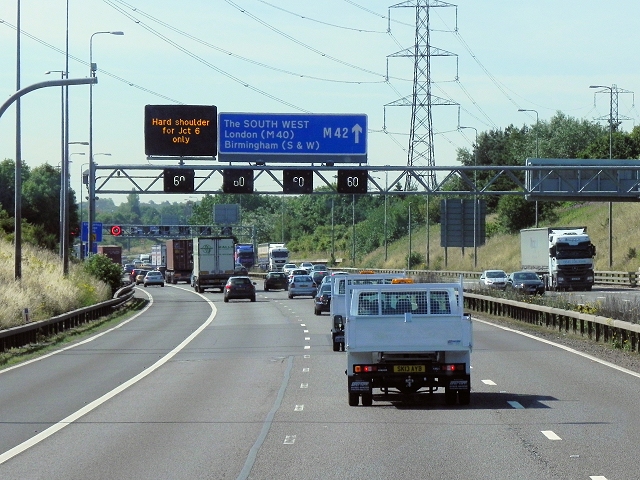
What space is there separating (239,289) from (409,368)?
46.5 m

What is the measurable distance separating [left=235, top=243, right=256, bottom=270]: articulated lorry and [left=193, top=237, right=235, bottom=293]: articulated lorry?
2211 inches

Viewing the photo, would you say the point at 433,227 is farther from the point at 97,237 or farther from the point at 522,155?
the point at 97,237

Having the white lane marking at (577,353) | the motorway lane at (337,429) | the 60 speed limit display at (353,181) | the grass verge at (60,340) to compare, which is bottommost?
the grass verge at (60,340)

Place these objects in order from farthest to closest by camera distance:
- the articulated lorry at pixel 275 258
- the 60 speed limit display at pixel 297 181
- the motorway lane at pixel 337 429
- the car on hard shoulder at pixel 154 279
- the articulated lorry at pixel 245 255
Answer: the articulated lorry at pixel 245 255
the articulated lorry at pixel 275 258
the car on hard shoulder at pixel 154 279
the 60 speed limit display at pixel 297 181
the motorway lane at pixel 337 429

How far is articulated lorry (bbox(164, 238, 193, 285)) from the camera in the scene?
105m

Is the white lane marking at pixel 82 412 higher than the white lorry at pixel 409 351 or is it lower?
lower

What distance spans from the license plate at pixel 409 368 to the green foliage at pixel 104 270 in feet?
142

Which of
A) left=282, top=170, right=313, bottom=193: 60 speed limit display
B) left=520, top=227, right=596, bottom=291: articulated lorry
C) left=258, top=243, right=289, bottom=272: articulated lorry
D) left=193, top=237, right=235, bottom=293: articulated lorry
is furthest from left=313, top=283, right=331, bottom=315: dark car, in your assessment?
left=258, top=243, right=289, bottom=272: articulated lorry

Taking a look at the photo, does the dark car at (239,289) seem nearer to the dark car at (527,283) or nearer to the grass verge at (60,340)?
the grass verge at (60,340)

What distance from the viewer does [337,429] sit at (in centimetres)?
1431

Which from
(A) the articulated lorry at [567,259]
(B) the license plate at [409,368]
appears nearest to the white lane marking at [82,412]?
(B) the license plate at [409,368]

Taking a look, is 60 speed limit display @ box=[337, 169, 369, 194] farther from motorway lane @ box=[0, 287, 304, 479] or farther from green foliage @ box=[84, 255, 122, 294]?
motorway lane @ box=[0, 287, 304, 479]

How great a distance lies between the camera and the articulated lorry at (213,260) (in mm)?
79375

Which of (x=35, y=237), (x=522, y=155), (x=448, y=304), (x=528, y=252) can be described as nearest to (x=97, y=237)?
(x=35, y=237)
